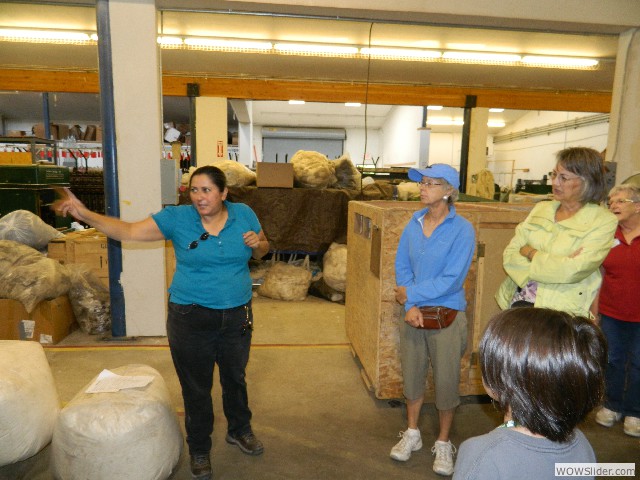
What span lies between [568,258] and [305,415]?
1999 mm

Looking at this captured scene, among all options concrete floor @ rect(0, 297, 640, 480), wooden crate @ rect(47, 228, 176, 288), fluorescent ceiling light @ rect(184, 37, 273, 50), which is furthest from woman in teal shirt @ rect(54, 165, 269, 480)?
fluorescent ceiling light @ rect(184, 37, 273, 50)

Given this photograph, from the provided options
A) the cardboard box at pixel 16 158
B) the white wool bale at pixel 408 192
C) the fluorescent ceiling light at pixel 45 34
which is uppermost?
the fluorescent ceiling light at pixel 45 34

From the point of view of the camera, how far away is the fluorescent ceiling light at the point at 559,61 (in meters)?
7.17

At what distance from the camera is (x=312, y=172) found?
20.5 feet

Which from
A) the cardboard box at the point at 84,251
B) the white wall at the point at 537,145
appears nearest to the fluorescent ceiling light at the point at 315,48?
the cardboard box at the point at 84,251

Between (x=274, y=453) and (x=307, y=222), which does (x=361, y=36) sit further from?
(x=274, y=453)

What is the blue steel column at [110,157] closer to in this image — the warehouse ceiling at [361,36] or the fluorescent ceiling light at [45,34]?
the warehouse ceiling at [361,36]

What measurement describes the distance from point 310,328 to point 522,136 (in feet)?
58.4

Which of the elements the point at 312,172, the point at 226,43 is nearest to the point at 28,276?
the point at 312,172

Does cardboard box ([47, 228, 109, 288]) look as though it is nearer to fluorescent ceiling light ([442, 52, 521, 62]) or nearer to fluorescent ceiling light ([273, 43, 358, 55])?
fluorescent ceiling light ([273, 43, 358, 55])

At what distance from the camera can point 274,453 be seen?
9.02 feet

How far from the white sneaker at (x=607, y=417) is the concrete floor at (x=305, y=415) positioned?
0.04 metres

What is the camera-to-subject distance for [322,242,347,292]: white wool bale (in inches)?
233

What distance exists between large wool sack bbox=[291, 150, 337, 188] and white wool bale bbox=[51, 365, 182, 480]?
14.0 ft
